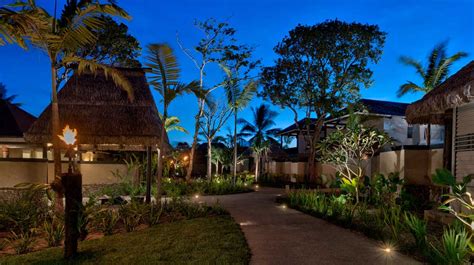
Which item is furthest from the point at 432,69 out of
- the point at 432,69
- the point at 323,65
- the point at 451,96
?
the point at 451,96

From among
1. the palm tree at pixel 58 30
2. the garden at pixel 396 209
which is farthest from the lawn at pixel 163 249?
the garden at pixel 396 209

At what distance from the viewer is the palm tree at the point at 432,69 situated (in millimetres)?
16734

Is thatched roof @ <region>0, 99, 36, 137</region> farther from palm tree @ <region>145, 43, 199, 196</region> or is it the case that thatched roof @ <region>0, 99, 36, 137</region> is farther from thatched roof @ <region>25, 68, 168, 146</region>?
palm tree @ <region>145, 43, 199, 196</region>

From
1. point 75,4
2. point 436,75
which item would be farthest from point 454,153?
point 436,75

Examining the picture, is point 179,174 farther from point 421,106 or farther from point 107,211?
point 421,106

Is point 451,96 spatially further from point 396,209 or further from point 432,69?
point 432,69

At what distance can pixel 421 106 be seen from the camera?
810 cm

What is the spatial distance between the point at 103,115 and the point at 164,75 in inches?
101

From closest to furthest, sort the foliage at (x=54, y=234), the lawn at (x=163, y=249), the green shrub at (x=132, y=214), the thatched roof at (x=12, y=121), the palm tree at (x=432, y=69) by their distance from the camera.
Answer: the lawn at (x=163, y=249) → the foliage at (x=54, y=234) → the green shrub at (x=132, y=214) → the thatched roof at (x=12, y=121) → the palm tree at (x=432, y=69)

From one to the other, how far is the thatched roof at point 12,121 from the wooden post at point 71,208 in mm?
11074

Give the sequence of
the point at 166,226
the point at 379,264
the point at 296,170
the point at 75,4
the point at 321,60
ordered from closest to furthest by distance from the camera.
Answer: the point at 379,264, the point at 75,4, the point at 166,226, the point at 321,60, the point at 296,170

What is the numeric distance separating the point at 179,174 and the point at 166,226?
1677cm

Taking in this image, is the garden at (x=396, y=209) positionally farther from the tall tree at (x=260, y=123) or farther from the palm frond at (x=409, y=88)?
the tall tree at (x=260, y=123)

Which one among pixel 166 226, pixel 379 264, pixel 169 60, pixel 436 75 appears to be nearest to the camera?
pixel 379 264
